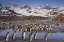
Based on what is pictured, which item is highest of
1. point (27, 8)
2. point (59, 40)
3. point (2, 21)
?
point (27, 8)

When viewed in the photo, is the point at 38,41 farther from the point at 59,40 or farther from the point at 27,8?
the point at 27,8

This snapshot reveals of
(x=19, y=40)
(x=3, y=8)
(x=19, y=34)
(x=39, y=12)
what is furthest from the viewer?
(x=39, y=12)

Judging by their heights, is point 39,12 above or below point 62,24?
above

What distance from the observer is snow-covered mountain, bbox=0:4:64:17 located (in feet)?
33.6

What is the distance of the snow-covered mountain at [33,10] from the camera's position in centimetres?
1025

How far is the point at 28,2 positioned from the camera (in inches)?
401

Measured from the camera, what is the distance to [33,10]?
1041 centimetres

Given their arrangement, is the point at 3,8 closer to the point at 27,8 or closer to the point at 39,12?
the point at 27,8

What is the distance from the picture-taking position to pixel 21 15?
10.4 meters

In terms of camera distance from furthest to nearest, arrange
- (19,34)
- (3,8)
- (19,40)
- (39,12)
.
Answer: (39,12)
(3,8)
(19,34)
(19,40)

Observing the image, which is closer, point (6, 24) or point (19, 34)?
point (19, 34)

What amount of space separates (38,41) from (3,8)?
313 cm

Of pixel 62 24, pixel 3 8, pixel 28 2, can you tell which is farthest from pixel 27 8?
pixel 62 24

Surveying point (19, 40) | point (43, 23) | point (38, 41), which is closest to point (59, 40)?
point (38, 41)
